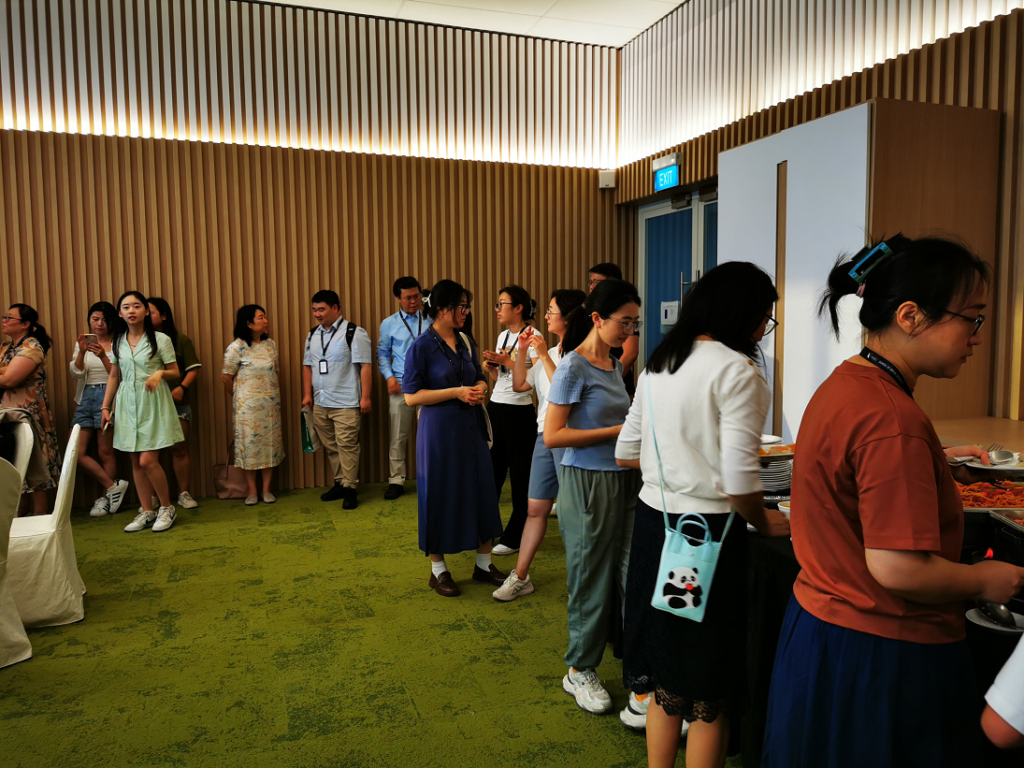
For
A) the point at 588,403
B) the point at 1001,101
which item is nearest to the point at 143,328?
the point at 588,403

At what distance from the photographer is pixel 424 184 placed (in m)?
6.78

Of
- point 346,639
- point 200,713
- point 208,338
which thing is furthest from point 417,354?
point 208,338

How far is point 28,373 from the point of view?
16.7 ft

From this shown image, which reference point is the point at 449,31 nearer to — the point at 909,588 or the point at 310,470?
the point at 310,470

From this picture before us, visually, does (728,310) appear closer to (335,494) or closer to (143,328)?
(143,328)

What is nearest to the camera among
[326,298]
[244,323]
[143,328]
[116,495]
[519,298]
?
[519,298]

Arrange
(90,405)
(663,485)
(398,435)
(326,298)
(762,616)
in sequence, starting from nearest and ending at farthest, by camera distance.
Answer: (663,485) < (762,616) < (90,405) < (326,298) < (398,435)

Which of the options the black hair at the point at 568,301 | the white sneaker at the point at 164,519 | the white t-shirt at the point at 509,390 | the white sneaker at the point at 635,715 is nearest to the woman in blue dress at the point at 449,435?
the black hair at the point at 568,301

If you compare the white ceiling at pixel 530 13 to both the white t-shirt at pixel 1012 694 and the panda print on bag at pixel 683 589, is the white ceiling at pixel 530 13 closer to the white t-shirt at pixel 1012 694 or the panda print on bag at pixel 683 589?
the panda print on bag at pixel 683 589

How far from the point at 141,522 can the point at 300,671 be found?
278cm

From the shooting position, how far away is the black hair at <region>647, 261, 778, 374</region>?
1.90m

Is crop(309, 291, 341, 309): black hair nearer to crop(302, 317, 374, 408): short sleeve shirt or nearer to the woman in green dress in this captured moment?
crop(302, 317, 374, 408): short sleeve shirt

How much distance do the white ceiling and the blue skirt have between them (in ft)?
19.5

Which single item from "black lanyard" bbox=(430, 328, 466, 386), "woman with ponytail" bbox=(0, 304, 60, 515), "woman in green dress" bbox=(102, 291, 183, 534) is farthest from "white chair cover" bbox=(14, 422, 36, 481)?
"black lanyard" bbox=(430, 328, 466, 386)
